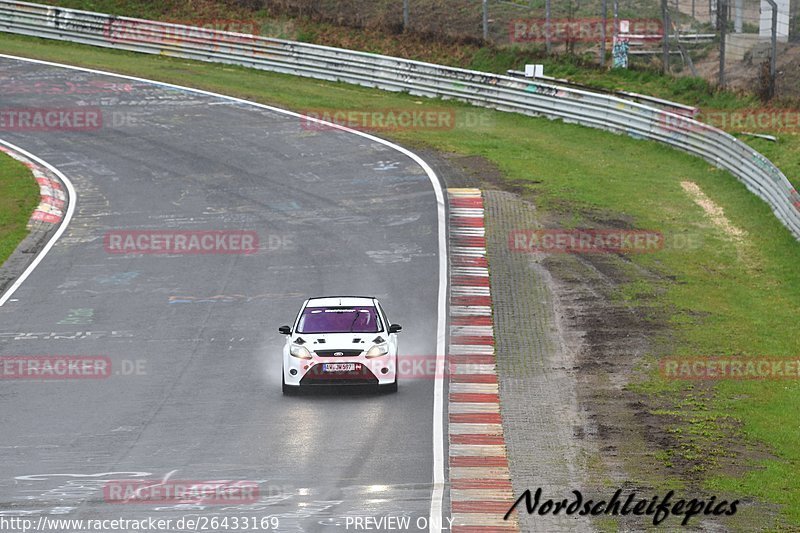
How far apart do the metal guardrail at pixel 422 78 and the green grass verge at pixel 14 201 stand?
40.7 feet

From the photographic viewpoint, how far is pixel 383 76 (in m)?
43.1

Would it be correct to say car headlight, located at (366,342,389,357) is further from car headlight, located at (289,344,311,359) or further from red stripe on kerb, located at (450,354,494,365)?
red stripe on kerb, located at (450,354,494,365)

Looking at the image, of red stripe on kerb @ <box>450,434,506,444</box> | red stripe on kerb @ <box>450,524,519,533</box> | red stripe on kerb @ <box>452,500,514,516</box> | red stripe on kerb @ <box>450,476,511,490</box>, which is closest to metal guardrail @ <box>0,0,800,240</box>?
red stripe on kerb @ <box>450,434,506,444</box>

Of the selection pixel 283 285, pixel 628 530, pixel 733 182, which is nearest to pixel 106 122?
pixel 283 285

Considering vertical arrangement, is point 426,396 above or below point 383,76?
below

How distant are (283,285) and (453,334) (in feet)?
14.6

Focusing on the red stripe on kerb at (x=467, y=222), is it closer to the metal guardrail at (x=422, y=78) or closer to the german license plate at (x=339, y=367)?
the metal guardrail at (x=422, y=78)

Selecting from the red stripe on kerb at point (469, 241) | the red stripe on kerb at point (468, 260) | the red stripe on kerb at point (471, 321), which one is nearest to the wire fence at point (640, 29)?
the red stripe on kerb at point (469, 241)

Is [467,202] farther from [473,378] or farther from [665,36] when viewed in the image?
[665,36]

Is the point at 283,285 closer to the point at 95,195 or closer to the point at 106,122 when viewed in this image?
the point at 95,195

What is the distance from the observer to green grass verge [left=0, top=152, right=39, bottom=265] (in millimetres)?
29263

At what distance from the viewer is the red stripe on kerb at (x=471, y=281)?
25672mm

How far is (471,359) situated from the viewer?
70.7 ft

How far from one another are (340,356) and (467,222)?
1077 centimetres
